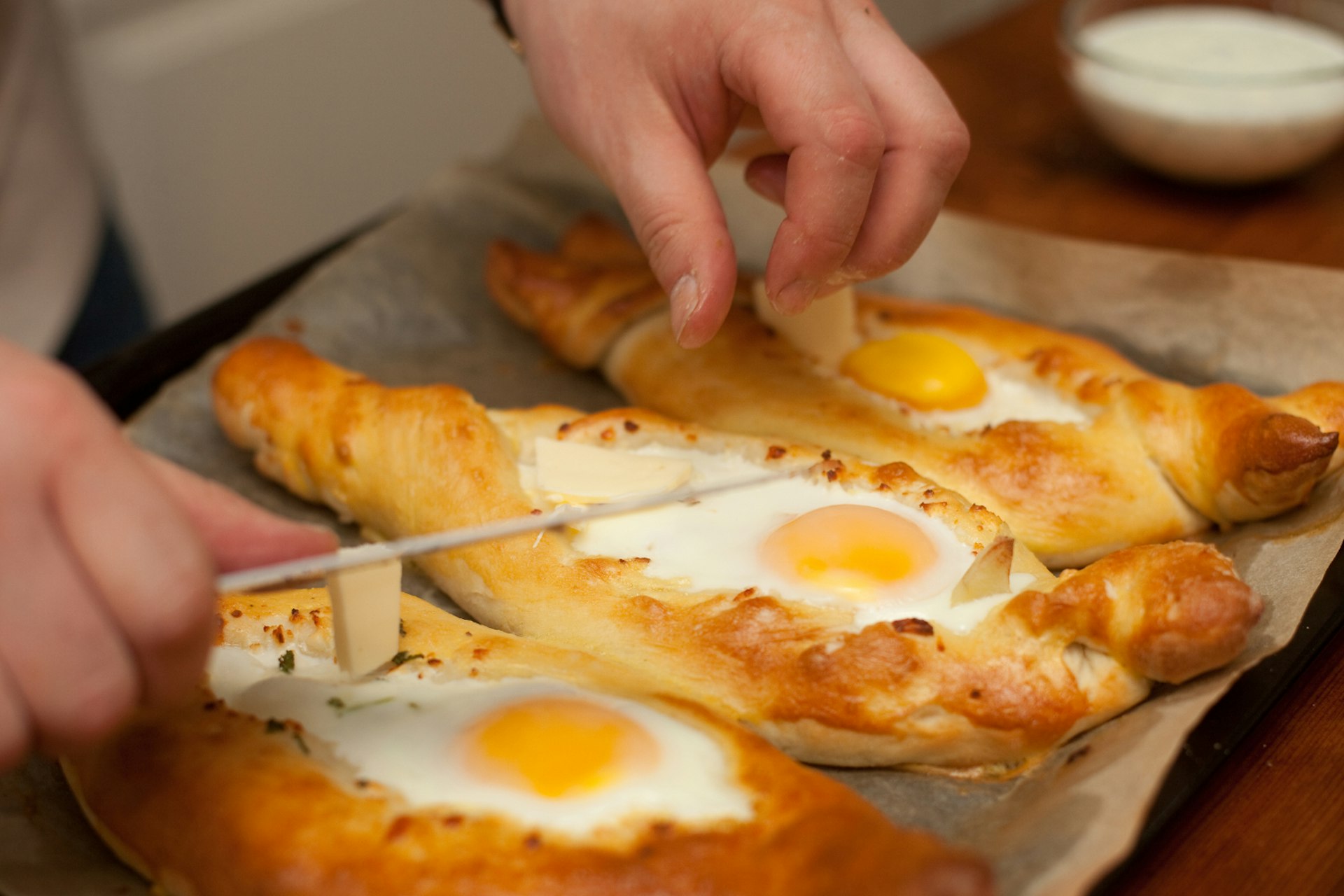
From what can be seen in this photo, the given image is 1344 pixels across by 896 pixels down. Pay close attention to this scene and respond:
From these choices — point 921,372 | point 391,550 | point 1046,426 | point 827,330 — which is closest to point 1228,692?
point 1046,426

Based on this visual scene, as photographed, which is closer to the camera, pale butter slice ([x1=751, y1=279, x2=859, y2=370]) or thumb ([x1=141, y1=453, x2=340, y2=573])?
thumb ([x1=141, y1=453, x2=340, y2=573])

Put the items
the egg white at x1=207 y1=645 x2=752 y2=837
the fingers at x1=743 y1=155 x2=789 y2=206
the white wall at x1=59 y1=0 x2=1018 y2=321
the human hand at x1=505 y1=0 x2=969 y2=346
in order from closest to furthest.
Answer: the egg white at x1=207 y1=645 x2=752 y2=837 < the human hand at x1=505 y1=0 x2=969 y2=346 < the fingers at x1=743 y1=155 x2=789 y2=206 < the white wall at x1=59 y1=0 x2=1018 y2=321

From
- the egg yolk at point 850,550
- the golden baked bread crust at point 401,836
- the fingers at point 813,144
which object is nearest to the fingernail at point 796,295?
the fingers at point 813,144

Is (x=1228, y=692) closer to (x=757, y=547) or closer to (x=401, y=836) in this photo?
(x=757, y=547)

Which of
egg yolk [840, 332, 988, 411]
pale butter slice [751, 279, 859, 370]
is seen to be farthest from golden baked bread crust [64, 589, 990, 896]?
pale butter slice [751, 279, 859, 370]

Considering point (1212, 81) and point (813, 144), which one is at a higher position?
point (813, 144)

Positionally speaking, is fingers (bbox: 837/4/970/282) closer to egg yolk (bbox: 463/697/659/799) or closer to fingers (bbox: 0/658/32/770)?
egg yolk (bbox: 463/697/659/799)
